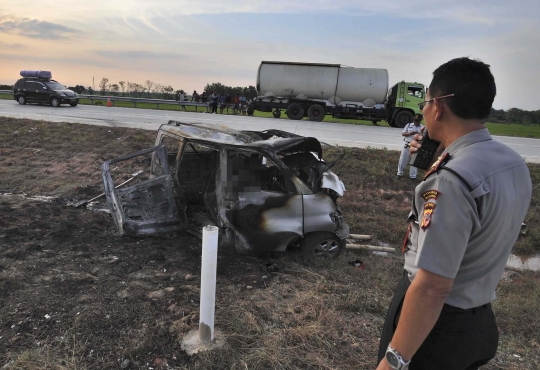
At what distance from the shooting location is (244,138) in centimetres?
512

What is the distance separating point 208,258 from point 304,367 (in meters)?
1.08

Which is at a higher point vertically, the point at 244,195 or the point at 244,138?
the point at 244,138

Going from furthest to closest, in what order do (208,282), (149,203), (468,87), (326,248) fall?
(149,203) → (326,248) → (208,282) → (468,87)

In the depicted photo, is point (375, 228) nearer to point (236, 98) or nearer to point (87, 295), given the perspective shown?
point (87, 295)

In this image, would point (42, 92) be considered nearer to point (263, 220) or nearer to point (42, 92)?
point (42, 92)

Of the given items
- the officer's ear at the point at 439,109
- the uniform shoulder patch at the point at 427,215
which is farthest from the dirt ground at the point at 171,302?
the officer's ear at the point at 439,109

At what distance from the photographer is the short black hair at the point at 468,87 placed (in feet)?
4.35

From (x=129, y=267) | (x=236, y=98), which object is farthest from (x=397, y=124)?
(x=129, y=267)

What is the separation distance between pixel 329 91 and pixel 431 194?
64.8 feet

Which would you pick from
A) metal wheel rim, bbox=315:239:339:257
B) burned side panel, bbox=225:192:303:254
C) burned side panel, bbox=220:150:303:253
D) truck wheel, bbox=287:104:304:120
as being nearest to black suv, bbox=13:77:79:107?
truck wheel, bbox=287:104:304:120

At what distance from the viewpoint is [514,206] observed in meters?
1.33

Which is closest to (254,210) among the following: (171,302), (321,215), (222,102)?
(321,215)

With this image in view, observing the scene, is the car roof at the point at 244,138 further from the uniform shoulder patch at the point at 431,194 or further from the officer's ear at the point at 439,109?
the uniform shoulder patch at the point at 431,194

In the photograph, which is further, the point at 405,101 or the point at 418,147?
the point at 405,101
